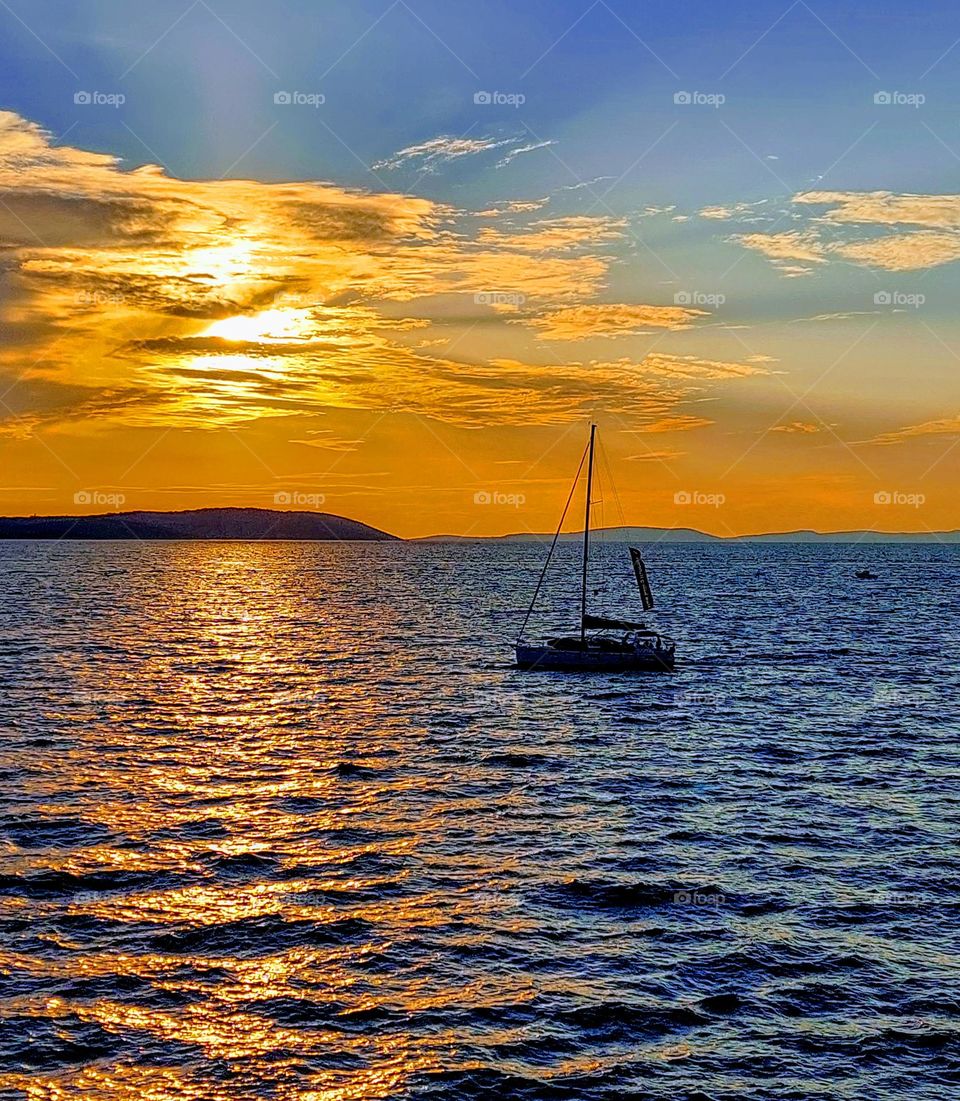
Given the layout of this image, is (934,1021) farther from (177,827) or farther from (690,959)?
(177,827)

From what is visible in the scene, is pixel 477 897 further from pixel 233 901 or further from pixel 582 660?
pixel 582 660

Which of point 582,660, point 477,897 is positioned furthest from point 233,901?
point 582,660

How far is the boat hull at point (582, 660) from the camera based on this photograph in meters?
85.8

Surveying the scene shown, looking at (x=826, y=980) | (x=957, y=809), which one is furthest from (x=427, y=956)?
(x=957, y=809)

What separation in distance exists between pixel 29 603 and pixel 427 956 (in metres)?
150

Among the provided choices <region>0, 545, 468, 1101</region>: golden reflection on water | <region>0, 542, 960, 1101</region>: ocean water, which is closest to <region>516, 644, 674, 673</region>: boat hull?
<region>0, 542, 960, 1101</region>: ocean water

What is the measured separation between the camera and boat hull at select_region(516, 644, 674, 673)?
85.8 m

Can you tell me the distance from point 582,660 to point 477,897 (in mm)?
52468

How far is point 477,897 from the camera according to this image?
34094 millimetres

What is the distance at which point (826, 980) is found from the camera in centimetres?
2891

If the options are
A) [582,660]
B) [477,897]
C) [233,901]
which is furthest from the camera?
[582,660]

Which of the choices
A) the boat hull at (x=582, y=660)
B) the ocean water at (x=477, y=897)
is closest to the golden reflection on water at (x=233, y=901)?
the ocean water at (x=477, y=897)

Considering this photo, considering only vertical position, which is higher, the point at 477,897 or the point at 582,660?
the point at 582,660

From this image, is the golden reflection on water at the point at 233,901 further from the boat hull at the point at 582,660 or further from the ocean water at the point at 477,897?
the boat hull at the point at 582,660
